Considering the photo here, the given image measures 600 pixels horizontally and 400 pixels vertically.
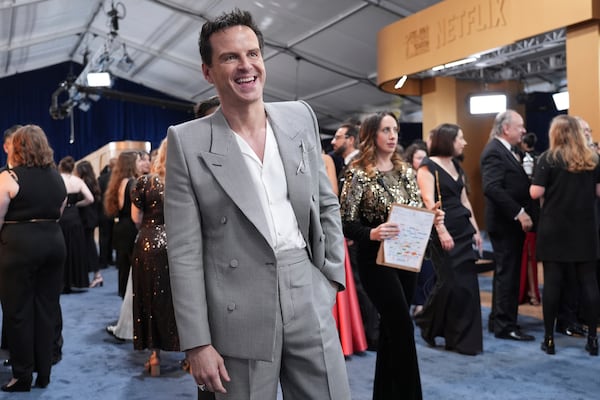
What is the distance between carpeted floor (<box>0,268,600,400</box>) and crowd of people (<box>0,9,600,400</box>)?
5.1 inches

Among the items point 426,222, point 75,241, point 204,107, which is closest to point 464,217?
point 426,222

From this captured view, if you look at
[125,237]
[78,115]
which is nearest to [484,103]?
[125,237]

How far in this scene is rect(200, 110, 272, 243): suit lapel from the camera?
144cm

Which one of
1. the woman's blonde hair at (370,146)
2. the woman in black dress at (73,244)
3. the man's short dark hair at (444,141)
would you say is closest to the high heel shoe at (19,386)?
the woman's blonde hair at (370,146)

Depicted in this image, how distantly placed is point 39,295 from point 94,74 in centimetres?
934

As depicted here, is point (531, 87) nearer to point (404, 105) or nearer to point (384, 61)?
point (404, 105)

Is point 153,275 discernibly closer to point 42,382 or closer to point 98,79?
point 42,382

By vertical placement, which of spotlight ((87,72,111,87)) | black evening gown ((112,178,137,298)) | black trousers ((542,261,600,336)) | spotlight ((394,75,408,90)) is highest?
spotlight ((87,72,111,87))

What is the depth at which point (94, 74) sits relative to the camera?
39.9 feet

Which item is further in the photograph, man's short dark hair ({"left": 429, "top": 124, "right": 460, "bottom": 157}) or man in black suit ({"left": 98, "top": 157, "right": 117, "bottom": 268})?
man in black suit ({"left": 98, "top": 157, "right": 117, "bottom": 268})

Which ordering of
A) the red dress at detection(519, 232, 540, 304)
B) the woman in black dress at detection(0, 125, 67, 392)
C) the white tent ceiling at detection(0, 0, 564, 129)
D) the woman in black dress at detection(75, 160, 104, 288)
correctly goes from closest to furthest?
the woman in black dress at detection(0, 125, 67, 392), the red dress at detection(519, 232, 540, 304), the woman in black dress at detection(75, 160, 104, 288), the white tent ceiling at detection(0, 0, 564, 129)

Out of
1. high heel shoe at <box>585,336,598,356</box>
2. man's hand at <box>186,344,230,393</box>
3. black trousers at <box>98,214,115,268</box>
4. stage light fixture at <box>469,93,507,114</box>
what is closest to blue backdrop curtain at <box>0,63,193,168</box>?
black trousers at <box>98,214,115,268</box>

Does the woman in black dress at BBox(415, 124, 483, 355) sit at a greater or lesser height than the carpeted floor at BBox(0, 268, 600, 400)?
greater

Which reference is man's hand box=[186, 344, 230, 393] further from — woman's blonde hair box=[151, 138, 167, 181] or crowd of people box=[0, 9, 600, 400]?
woman's blonde hair box=[151, 138, 167, 181]
